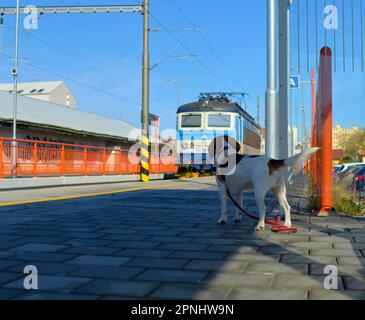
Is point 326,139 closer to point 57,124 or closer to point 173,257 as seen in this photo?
point 173,257

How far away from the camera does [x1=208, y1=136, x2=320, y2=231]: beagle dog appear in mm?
6316

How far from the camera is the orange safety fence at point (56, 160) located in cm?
1538

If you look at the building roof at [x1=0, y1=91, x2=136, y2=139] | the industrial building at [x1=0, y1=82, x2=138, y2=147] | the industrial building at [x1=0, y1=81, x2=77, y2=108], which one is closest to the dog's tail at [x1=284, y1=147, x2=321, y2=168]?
the building roof at [x1=0, y1=91, x2=136, y2=139]

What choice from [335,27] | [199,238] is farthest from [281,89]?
[199,238]

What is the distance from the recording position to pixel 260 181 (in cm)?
632

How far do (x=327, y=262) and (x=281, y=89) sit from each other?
455 centimetres

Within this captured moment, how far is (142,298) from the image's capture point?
129 inches

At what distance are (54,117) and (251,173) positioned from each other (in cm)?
3551

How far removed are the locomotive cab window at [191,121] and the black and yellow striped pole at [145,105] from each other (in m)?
3.21

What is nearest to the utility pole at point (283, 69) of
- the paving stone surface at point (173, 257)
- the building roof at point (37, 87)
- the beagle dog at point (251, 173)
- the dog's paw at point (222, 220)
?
the paving stone surface at point (173, 257)

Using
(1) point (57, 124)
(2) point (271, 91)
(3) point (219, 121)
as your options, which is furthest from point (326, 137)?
(1) point (57, 124)

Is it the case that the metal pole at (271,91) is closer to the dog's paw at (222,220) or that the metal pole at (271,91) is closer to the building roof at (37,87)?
the dog's paw at (222,220)

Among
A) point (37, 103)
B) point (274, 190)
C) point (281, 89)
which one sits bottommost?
point (274, 190)
